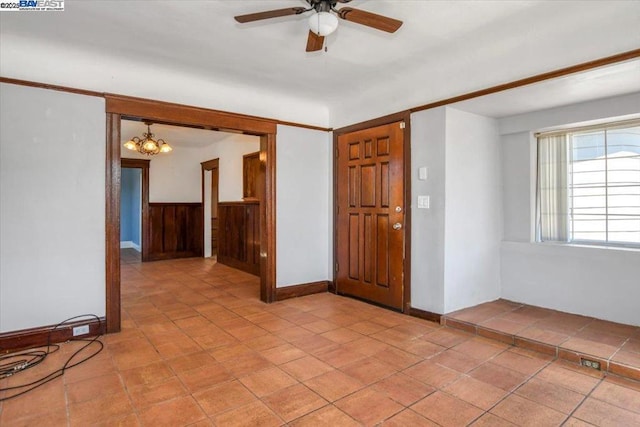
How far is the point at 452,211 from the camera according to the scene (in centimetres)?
346

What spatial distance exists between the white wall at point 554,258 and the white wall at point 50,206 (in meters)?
4.22

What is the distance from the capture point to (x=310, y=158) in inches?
181

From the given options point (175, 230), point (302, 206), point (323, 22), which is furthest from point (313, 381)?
point (175, 230)

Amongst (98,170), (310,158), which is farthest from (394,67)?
(98,170)

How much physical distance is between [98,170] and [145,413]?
2191mm

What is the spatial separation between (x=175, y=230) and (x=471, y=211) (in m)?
6.23

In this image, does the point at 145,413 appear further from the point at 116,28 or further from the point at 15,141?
the point at 116,28

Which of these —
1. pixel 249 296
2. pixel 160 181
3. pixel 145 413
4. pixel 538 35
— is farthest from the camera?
pixel 160 181

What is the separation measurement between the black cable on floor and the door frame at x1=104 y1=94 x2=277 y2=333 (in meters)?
0.26

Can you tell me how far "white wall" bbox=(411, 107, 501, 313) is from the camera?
3422 millimetres

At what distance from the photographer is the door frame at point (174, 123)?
319 centimetres

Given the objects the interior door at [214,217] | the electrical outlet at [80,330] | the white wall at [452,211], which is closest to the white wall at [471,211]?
the white wall at [452,211]

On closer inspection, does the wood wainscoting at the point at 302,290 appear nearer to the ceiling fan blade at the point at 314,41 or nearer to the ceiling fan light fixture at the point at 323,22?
the ceiling fan blade at the point at 314,41

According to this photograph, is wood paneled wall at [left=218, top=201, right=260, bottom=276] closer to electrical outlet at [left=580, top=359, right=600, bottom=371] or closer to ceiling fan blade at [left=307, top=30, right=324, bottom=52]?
ceiling fan blade at [left=307, top=30, right=324, bottom=52]
